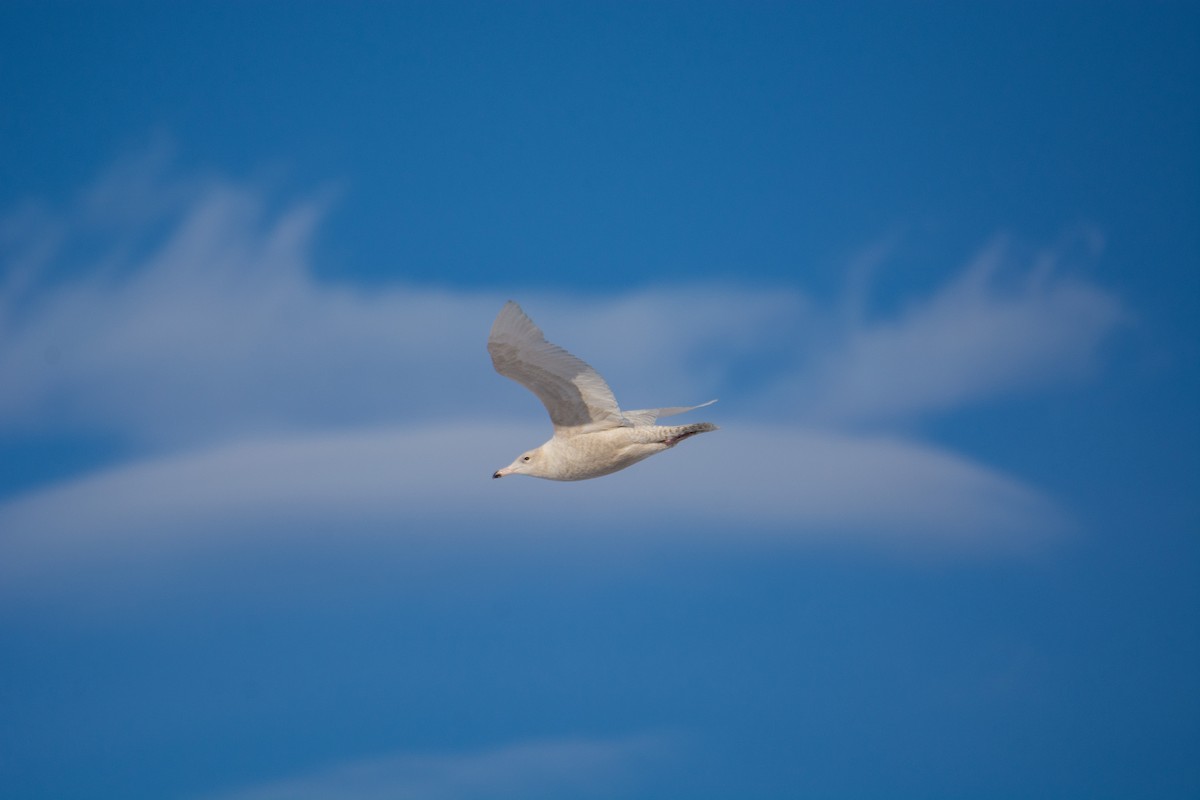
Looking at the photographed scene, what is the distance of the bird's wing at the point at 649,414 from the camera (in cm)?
2206

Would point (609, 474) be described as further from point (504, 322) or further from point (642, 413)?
point (504, 322)

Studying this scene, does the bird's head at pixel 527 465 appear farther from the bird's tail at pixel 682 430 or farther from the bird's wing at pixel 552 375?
the bird's tail at pixel 682 430

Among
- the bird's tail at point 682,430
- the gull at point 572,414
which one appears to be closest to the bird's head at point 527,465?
the gull at point 572,414

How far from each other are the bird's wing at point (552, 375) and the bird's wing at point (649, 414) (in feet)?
1.40

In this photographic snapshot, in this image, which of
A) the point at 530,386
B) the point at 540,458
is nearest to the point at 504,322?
the point at 530,386

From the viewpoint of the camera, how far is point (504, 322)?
2053 centimetres

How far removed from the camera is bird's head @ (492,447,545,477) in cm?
2245

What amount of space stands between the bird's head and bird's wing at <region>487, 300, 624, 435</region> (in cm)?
67

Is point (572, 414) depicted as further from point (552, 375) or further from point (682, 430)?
point (682, 430)

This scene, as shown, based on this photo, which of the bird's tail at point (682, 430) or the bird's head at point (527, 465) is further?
the bird's head at point (527, 465)

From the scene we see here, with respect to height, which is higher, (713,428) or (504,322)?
(504,322)

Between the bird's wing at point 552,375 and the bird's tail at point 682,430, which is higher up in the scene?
the bird's wing at point 552,375

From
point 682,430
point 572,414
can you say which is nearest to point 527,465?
point 572,414

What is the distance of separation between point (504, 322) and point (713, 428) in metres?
3.31
